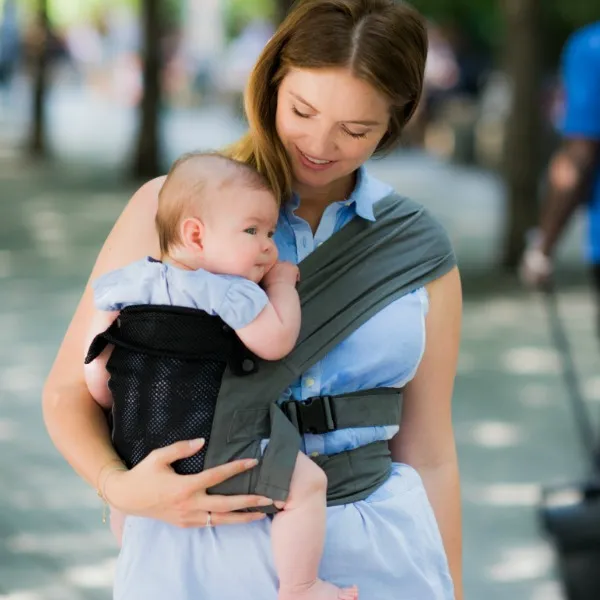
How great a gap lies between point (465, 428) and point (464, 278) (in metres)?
4.07

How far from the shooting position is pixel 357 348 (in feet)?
7.71

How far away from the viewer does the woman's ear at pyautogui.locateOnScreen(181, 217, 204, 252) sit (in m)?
2.26

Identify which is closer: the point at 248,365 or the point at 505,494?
the point at 248,365

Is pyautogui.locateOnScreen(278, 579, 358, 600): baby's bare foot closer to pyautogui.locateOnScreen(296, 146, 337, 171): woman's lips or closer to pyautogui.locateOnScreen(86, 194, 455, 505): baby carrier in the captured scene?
pyautogui.locateOnScreen(86, 194, 455, 505): baby carrier

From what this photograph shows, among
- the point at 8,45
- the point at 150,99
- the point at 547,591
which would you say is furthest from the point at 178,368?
the point at 8,45

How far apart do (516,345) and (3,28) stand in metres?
22.4

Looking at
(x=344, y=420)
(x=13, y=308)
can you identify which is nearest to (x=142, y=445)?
(x=344, y=420)

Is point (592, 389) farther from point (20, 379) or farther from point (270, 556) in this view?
point (270, 556)

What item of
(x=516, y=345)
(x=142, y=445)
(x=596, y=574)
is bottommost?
(x=596, y=574)

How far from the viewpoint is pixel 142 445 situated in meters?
2.27

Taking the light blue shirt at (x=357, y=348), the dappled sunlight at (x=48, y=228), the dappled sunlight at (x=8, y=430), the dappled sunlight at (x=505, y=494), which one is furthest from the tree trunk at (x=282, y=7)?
the light blue shirt at (x=357, y=348)

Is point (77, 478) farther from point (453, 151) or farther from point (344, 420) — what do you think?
point (453, 151)

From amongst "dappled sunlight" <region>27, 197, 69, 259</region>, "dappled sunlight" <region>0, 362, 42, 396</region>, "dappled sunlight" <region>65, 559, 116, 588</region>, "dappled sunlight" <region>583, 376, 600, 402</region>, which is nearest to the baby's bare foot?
"dappled sunlight" <region>65, 559, 116, 588</region>

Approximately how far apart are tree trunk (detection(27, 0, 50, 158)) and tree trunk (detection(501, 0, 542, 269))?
442 inches
